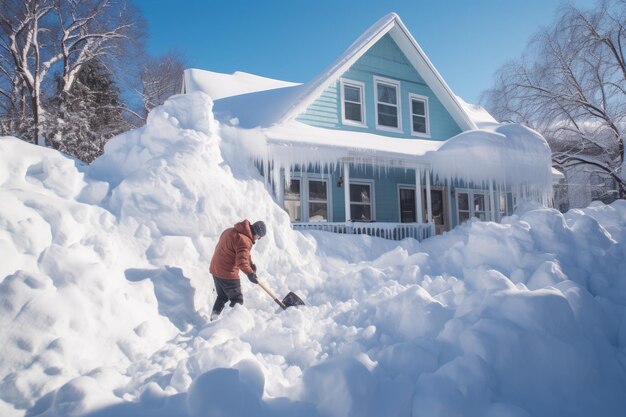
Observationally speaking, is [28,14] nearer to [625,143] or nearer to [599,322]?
[599,322]

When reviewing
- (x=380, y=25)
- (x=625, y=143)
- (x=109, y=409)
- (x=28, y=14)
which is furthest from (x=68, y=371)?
(x=625, y=143)

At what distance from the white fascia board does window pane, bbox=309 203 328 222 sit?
6.00 m

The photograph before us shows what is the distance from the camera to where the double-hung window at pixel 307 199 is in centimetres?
1062

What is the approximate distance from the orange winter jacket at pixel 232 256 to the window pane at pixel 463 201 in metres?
11.0

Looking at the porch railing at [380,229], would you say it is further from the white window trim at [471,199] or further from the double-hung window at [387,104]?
the white window trim at [471,199]

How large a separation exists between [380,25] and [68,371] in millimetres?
11614

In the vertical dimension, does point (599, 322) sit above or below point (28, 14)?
below

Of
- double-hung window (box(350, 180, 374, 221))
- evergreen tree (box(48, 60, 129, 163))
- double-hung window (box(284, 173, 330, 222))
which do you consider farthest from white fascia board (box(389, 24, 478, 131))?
evergreen tree (box(48, 60, 129, 163))

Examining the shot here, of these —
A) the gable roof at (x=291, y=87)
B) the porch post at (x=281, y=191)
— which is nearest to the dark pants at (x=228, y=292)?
the porch post at (x=281, y=191)

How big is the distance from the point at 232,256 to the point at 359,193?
23.9 ft

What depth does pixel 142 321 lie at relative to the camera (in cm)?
401

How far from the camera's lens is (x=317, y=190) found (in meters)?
11.0

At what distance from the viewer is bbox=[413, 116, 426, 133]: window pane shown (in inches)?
490

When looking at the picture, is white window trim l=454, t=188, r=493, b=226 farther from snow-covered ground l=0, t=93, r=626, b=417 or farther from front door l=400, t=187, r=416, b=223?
snow-covered ground l=0, t=93, r=626, b=417
